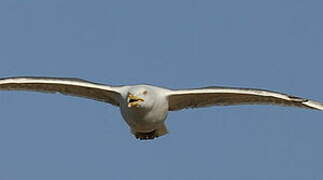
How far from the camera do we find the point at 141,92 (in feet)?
113

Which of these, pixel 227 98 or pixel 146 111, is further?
pixel 227 98

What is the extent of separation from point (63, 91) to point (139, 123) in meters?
3.22

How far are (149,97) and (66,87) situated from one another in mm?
3182

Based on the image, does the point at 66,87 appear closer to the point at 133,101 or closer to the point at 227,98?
the point at 133,101

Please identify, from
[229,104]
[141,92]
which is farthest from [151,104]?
[229,104]

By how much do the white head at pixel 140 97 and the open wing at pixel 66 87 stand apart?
1.00 m

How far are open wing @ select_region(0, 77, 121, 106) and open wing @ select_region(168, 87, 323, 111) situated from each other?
185 centimetres

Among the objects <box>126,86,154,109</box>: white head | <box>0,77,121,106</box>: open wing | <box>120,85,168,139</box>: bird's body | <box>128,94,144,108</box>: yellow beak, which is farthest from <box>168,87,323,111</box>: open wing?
<box>0,77,121,106</box>: open wing

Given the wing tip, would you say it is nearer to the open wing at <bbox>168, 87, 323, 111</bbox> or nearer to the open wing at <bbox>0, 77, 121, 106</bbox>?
the open wing at <bbox>168, 87, 323, 111</bbox>

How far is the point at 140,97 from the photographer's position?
112 ft

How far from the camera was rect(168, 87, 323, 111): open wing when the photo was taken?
35000 mm

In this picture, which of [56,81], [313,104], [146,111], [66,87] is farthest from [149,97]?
[313,104]

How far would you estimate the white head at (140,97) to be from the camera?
34.1 metres

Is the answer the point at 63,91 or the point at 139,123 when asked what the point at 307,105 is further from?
the point at 63,91
